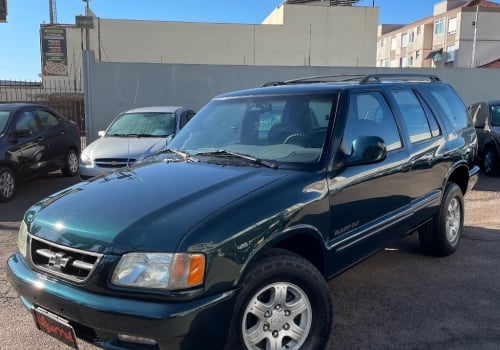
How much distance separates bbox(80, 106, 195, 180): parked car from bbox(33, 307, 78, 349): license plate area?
15.6 feet

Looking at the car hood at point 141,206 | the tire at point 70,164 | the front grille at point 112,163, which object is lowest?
the tire at point 70,164

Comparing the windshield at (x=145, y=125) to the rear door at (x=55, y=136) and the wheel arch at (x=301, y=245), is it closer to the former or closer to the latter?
the rear door at (x=55, y=136)

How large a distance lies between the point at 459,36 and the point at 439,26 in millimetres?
5842

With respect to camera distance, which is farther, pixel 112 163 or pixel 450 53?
pixel 450 53

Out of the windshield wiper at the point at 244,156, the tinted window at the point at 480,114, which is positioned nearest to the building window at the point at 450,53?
the tinted window at the point at 480,114

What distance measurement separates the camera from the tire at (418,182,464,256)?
489cm

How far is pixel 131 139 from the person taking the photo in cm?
857

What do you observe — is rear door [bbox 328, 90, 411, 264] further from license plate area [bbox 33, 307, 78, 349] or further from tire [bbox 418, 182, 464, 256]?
license plate area [bbox 33, 307, 78, 349]

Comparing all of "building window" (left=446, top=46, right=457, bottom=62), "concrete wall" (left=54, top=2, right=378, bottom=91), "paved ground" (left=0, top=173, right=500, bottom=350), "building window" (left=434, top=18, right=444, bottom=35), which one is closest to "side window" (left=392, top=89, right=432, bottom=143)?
"paved ground" (left=0, top=173, right=500, bottom=350)

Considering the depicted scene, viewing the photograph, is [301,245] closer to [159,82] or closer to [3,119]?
[3,119]

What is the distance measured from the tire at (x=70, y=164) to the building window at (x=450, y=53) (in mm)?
52064

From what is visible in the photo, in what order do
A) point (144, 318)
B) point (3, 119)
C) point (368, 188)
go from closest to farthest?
point (144, 318) → point (368, 188) → point (3, 119)

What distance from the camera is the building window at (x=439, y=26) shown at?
56594 mm

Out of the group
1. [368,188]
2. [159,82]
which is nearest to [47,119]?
[159,82]
